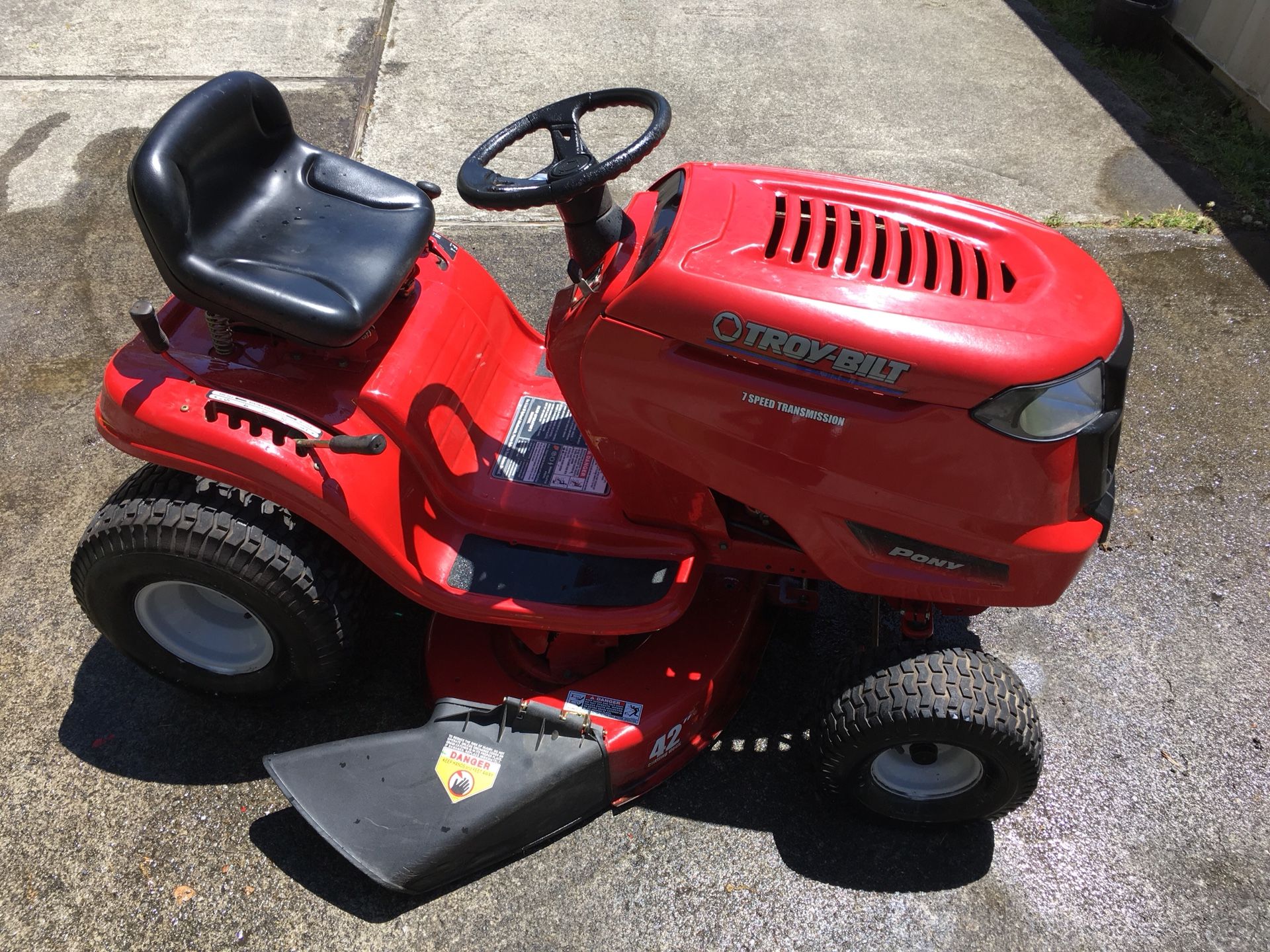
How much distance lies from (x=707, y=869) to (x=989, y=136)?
434 centimetres

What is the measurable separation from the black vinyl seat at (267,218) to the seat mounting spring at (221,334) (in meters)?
0.05

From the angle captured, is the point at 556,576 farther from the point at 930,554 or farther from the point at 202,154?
the point at 202,154

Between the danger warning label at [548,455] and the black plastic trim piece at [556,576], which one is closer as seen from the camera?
the black plastic trim piece at [556,576]

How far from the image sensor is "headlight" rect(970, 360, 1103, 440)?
1829 mm

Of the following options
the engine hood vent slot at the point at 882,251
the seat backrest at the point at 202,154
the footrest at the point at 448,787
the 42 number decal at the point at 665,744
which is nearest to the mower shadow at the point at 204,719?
the footrest at the point at 448,787

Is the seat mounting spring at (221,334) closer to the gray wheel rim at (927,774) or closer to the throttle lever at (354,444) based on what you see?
the throttle lever at (354,444)

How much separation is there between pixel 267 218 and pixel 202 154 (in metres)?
0.22

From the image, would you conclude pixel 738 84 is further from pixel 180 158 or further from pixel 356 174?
pixel 180 158

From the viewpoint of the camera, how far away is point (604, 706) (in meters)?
2.34

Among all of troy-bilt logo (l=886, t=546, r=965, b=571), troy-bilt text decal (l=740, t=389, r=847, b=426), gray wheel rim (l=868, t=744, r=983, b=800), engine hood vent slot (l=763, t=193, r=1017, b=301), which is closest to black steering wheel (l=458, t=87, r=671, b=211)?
engine hood vent slot (l=763, t=193, r=1017, b=301)

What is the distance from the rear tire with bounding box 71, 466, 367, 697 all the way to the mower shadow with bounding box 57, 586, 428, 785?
12cm

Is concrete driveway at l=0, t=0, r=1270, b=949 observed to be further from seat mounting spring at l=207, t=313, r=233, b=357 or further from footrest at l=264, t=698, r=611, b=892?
seat mounting spring at l=207, t=313, r=233, b=357

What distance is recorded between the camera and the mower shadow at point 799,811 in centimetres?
238

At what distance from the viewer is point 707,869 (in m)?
2.37
